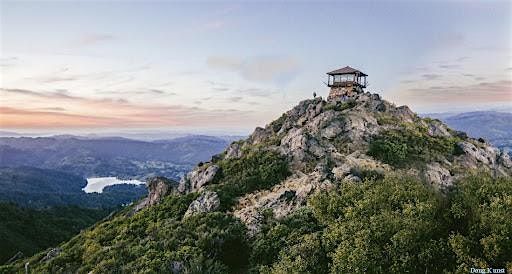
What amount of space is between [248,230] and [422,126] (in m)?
34.6

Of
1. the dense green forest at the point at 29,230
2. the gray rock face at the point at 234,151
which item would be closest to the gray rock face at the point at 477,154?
the gray rock face at the point at 234,151

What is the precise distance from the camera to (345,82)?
78.6m

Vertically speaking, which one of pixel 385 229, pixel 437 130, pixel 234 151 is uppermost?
pixel 437 130

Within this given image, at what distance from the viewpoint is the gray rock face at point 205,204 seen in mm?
48844

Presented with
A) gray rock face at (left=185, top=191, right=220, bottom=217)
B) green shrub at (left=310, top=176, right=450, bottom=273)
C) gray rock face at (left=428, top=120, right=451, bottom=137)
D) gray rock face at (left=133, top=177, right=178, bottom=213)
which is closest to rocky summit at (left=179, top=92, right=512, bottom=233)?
gray rock face at (left=428, top=120, right=451, bottom=137)

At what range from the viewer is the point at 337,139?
189ft

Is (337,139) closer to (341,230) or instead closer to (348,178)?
(348,178)

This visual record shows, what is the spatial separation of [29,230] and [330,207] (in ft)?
435

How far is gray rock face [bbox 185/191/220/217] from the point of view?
4884cm

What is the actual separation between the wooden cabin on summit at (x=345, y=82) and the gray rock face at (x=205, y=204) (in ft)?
114

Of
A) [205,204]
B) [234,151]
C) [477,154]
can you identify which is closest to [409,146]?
[477,154]

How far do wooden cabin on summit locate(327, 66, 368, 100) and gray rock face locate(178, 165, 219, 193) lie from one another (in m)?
27.1

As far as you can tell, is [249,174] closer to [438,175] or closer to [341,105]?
[438,175]

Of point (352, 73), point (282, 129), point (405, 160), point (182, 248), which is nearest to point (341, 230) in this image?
point (182, 248)
